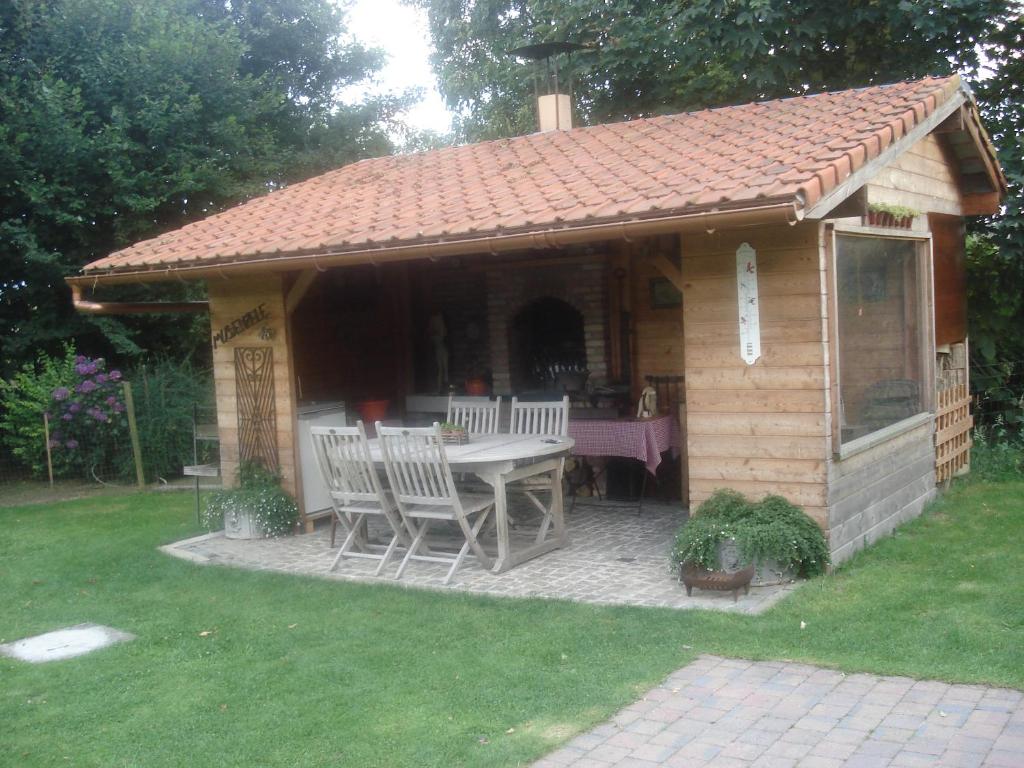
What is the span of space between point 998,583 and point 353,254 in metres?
4.59

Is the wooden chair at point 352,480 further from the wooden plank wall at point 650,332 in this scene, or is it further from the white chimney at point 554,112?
the white chimney at point 554,112

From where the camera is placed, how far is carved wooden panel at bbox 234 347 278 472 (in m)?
8.29

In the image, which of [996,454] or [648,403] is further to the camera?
[996,454]

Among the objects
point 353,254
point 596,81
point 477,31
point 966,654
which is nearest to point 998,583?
point 966,654

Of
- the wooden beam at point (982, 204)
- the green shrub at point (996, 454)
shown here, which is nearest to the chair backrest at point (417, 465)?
the green shrub at point (996, 454)

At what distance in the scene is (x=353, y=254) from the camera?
274 inches

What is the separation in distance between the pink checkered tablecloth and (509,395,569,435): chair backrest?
0.68 ft

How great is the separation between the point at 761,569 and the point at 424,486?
217 cm

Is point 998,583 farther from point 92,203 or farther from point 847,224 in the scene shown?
point 92,203

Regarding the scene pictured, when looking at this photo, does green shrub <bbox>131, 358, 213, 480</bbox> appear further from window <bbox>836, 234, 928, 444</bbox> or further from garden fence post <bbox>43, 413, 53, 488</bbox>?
window <bbox>836, 234, 928, 444</bbox>

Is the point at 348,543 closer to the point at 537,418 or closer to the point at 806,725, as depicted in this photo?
the point at 537,418

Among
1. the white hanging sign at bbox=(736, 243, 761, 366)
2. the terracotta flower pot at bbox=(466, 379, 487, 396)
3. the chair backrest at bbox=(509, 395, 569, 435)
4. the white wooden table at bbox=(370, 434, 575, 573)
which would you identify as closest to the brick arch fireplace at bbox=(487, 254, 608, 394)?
the terracotta flower pot at bbox=(466, 379, 487, 396)

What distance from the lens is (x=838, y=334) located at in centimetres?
628

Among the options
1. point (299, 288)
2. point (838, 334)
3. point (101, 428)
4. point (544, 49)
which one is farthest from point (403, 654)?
point (101, 428)
